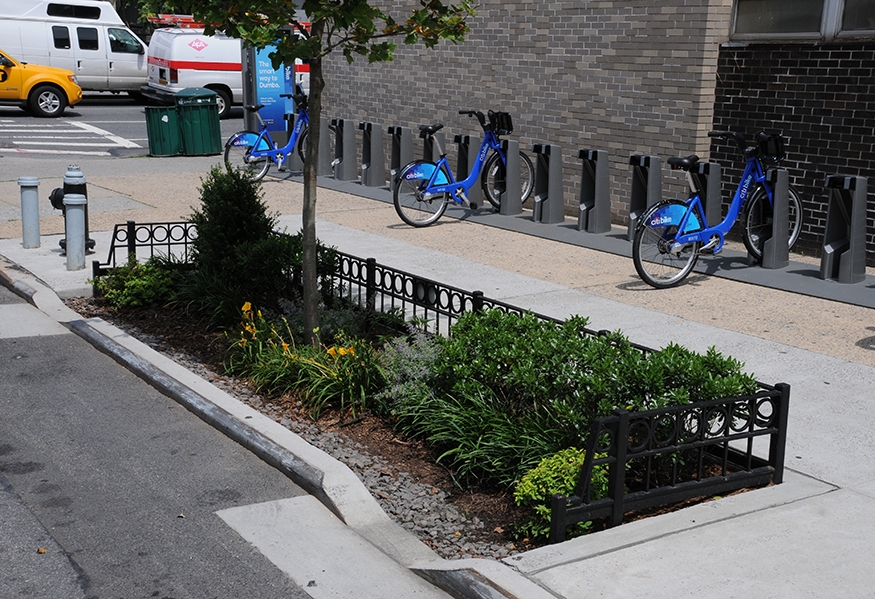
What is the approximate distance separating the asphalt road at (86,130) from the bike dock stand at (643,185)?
1113cm

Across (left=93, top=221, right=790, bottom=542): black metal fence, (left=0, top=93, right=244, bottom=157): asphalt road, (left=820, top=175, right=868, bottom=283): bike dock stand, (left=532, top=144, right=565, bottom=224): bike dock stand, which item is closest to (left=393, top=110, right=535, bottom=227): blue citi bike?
(left=532, top=144, right=565, bottom=224): bike dock stand

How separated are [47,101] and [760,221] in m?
20.3

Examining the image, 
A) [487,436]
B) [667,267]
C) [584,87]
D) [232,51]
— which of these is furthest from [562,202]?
[232,51]

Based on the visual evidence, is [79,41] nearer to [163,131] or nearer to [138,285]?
[163,131]

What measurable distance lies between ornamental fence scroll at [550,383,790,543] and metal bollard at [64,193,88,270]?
20.9 ft

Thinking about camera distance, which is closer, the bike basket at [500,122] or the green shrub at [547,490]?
the green shrub at [547,490]

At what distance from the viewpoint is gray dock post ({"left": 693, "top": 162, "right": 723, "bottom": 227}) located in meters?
11.1

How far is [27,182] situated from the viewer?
10539mm

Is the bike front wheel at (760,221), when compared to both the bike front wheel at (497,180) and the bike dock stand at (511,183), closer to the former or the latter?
the bike dock stand at (511,183)

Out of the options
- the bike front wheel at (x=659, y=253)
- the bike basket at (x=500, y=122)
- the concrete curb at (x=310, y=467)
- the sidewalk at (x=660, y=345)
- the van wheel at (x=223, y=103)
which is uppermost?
the bike basket at (x=500, y=122)

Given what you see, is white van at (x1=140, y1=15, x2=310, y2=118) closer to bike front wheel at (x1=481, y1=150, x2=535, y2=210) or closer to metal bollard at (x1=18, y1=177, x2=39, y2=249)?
bike front wheel at (x1=481, y1=150, x2=535, y2=210)

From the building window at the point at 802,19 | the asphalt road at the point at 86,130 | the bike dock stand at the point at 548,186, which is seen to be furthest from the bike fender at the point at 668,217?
the asphalt road at the point at 86,130

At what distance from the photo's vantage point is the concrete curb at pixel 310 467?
14.0 feet

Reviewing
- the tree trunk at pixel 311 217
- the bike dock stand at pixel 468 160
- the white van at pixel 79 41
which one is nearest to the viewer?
the tree trunk at pixel 311 217
